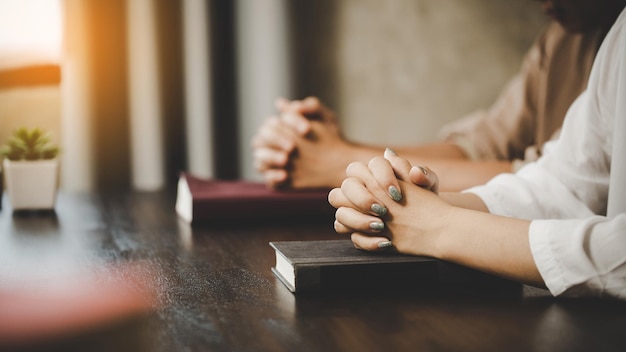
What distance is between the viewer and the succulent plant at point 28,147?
1.16 m

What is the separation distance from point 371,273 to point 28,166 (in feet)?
2.57

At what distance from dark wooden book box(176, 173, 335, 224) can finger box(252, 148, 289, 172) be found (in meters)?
0.07

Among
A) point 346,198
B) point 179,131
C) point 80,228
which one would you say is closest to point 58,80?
point 179,131

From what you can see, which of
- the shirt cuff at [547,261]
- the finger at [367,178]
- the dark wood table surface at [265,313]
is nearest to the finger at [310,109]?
the dark wood table surface at [265,313]

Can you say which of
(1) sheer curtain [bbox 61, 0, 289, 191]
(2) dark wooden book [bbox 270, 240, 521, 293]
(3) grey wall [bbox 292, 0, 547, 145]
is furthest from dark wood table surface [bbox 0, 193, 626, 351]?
(3) grey wall [bbox 292, 0, 547, 145]

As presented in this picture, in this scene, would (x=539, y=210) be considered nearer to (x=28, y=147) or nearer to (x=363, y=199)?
(x=363, y=199)

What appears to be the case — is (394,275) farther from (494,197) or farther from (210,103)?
(210,103)

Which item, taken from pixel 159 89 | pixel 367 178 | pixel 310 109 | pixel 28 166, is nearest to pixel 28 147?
pixel 28 166

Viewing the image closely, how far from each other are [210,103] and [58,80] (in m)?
0.47

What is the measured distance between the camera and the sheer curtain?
6.75 ft

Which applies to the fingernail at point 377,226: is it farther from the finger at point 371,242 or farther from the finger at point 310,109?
the finger at point 310,109

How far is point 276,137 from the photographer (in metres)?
1.29

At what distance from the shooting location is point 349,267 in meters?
0.62

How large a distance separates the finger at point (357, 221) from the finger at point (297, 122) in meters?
0.61
